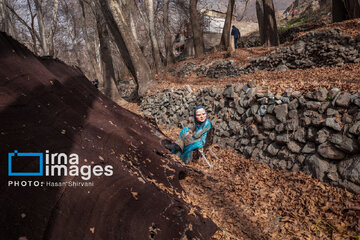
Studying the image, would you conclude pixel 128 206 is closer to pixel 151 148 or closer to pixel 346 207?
pixel 151 148

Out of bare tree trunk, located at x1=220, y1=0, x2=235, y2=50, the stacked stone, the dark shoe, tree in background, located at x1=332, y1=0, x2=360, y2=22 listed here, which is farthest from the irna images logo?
bare tree trunk, located at x1=220, y1=0, x2=235, y2=50

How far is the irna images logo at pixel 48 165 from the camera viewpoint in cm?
148

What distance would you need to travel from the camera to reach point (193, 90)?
298 inches

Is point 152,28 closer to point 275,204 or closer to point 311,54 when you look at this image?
point 311,54

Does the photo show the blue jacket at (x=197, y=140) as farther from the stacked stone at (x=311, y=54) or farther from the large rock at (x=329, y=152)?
the stacked stone at (x=311, y=54)

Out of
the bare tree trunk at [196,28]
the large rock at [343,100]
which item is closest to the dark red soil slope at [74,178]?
the large rock at [343,100]

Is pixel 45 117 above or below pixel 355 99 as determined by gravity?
above

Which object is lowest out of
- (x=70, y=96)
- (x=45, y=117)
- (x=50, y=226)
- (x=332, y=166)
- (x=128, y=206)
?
(x=332, y=166)

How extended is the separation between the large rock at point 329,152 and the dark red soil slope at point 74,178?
7.76 ft

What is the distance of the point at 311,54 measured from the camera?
779cm

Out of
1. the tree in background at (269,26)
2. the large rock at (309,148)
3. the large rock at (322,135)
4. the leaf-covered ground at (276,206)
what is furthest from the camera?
the tree in background at (269,26)

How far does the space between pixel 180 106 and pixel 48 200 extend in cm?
628

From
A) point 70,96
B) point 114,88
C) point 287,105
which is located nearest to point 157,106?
point 114,88

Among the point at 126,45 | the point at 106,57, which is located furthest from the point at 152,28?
the point at 126,45
